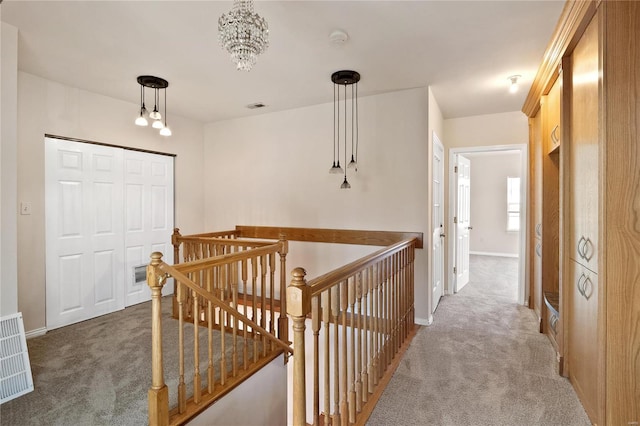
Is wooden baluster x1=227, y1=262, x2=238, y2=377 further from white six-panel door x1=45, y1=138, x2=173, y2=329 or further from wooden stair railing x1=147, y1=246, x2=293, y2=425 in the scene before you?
white six-panel door x1=45, y1=138, x2=173, y2=329

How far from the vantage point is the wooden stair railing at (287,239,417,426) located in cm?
133

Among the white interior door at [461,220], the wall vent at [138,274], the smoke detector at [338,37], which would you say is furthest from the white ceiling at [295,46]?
the wall vent at [138,274]


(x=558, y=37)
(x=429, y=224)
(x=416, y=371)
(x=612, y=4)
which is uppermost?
(x=558, y=37)

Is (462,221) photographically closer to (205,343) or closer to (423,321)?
(423,321)

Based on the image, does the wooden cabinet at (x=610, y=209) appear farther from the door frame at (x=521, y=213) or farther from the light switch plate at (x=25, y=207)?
the light switch plate at (x=25, y=207)

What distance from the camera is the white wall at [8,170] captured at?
6.95 ft

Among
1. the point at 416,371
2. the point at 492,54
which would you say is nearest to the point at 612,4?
the point at 492,54

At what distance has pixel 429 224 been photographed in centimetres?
334

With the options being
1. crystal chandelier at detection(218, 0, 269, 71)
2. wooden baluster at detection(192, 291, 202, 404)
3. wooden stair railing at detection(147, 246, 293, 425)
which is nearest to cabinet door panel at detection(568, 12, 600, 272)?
crystal chandelier at detection(218, 0, 269, 71)

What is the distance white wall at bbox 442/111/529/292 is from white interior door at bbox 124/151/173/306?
394cm

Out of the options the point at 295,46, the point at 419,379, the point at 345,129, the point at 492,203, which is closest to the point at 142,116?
the point at 295,46

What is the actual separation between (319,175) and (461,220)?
2388 millimetres

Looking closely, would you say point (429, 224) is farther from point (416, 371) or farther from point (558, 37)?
Result: point (558, 37)

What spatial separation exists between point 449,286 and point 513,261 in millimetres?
3467
